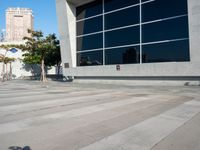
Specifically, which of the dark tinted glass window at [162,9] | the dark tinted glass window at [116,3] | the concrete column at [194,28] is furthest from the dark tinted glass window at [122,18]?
the concrete column at [194,28]

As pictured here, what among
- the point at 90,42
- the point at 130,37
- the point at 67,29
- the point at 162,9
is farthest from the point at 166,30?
the point at 67,29

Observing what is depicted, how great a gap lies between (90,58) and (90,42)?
241 centimetres

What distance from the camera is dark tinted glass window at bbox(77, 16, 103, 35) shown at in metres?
29.2

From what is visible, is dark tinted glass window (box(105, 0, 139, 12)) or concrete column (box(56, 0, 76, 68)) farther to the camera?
concrete column (box(56, 0, 76, 68))

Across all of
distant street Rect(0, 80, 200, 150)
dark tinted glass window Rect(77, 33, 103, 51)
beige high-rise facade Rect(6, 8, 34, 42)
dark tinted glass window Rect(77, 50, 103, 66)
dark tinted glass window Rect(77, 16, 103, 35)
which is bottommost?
distant street Rect(0, 80, 200, 150)

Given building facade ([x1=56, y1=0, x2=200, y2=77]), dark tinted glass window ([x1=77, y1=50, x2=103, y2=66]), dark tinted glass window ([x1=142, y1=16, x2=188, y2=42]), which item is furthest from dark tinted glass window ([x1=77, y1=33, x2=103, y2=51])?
dark tinted glass window ([x1=142, y1=16, x2=188, y2=42])

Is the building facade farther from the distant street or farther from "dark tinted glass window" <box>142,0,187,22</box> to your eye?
the distant street

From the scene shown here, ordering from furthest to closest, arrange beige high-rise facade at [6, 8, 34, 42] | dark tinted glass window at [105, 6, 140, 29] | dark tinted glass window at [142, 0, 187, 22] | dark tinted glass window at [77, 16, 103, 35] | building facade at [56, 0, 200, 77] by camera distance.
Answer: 1. beige high-rise facade at [6, 8, 34, 42]
2. dark tinted glass window at [77, 16, 103, 35]
3. dark tinted glass window at [105, 6, 140, 29]
4. dark tinted glass window at [142, 0, 187, 22]
5. building facade at [56, 0, 200, 77]

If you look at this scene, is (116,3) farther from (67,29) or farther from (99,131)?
(99,131)

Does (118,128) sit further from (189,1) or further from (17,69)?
(17,69)

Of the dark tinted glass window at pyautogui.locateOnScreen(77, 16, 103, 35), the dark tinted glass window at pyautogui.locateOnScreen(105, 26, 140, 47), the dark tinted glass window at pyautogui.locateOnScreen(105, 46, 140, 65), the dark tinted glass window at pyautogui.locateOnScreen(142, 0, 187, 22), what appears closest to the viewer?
the dark tinted glass window at pyautogui.locateOnScreen(142, 0, 187, 22)

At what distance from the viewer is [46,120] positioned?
6.72m

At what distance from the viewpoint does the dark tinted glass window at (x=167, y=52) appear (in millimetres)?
21141

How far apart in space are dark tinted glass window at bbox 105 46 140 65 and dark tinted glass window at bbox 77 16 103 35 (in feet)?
13.8
